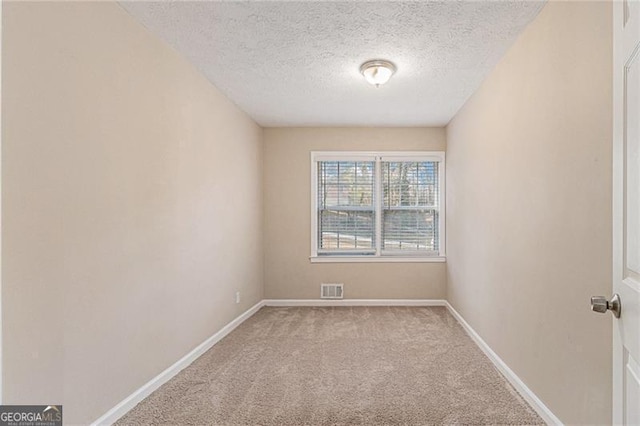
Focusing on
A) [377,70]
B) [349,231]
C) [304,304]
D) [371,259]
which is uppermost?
[377,70]

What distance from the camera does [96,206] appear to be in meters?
1.97

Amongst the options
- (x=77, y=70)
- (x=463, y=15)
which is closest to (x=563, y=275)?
(x=463, y=15)

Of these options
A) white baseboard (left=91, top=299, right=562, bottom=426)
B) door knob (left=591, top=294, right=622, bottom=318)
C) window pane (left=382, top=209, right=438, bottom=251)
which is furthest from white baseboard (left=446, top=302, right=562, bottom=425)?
window pane (left=382, top=209, right=438, bottom=251)

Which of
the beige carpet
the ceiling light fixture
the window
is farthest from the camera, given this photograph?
the window

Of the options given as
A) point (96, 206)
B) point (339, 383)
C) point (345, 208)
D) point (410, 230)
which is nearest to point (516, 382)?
point (339, 383)

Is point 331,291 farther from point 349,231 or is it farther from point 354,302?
point 349,231

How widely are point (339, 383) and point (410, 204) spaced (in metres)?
3.14

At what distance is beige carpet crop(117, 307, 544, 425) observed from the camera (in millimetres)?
2177

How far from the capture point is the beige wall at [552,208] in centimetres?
165

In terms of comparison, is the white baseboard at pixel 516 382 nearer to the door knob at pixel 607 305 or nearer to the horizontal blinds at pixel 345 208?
the door knob at pixel 607 305

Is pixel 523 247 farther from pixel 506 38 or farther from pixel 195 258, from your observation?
pixel 195 258

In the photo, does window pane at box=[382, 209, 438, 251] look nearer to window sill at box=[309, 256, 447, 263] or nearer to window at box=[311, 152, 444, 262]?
window at box=[311, 152, 444, 262]

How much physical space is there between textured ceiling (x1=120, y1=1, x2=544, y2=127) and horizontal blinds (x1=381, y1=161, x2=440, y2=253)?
50.2 inches

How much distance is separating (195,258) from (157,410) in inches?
48.0
